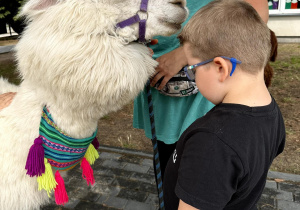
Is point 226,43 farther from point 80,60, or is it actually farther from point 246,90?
point 80,60

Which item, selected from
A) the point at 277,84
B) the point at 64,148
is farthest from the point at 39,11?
the point at 277,84

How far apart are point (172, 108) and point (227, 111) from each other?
1.96ft

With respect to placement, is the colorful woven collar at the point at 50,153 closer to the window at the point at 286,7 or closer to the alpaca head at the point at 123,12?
the alpaca head at the point at 123,12

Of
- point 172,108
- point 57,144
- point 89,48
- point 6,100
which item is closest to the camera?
point 89,48

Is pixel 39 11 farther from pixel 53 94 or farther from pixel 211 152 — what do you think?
pixel 211 152

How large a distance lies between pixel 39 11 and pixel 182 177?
0.73m

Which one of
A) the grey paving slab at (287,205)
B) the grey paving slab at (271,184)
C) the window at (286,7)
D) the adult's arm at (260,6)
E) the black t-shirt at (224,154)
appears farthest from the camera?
the window at (286,7)

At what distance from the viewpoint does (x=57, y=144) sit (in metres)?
1.23

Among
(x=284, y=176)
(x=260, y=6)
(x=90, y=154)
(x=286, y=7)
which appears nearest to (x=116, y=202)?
(x=90, y=154)

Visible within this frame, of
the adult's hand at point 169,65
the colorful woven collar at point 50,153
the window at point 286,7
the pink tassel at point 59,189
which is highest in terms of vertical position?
the adult's hand at point 169,65

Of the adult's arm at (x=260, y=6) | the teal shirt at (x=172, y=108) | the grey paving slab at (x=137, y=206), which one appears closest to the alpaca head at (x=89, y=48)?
the teal shirt at (x=172, y=108)

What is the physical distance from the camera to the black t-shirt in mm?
805

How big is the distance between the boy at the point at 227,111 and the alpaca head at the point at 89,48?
21 cm

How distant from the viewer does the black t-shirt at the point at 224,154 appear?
2.64 ft
